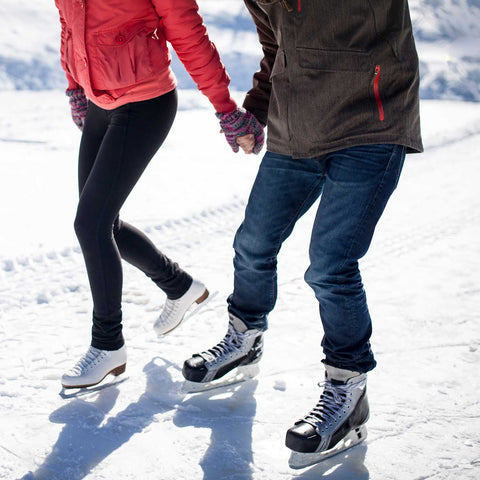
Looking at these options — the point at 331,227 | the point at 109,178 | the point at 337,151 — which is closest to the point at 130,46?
the point at 109,178

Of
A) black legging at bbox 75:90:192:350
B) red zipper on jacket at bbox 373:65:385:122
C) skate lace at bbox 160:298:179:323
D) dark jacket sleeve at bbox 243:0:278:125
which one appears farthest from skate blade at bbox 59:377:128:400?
red zipper on jacket at bbox 373:65:385:122

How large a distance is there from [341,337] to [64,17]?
1323 mm

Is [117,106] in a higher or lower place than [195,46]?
lower

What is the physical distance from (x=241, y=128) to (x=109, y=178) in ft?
1.52

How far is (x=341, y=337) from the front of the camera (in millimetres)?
1915

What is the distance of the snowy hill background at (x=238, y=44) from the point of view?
7641mm

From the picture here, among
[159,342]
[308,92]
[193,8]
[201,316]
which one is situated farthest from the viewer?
[201,316]

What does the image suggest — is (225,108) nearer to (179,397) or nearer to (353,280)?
(353,280)

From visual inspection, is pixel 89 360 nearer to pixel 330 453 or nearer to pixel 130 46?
pixel 330 453

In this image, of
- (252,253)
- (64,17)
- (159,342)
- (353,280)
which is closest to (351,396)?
(353,280)

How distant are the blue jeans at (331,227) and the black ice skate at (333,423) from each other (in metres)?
0.06

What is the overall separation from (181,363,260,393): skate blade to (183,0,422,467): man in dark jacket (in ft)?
1.36

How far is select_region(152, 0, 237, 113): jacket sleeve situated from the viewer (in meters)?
1.95

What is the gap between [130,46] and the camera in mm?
1944
